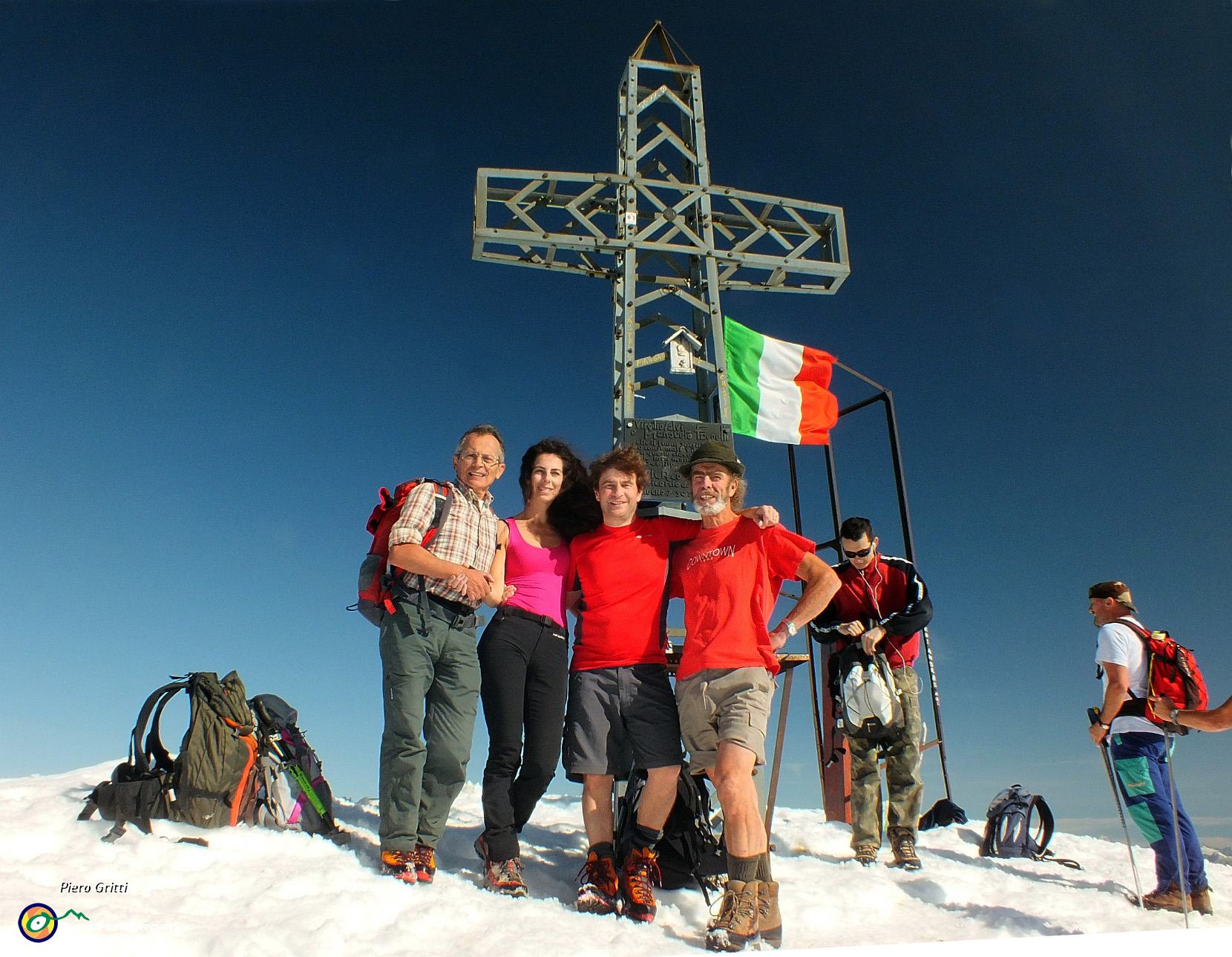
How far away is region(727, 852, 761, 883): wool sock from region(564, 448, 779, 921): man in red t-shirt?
1.45 feet

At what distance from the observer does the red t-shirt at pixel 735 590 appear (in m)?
3.14

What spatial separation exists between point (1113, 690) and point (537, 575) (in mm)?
2930

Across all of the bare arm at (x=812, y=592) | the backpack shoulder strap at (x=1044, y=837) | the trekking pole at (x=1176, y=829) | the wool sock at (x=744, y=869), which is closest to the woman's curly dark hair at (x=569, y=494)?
the bare arm at (x=812, y=592)

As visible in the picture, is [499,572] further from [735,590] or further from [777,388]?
[777,388]

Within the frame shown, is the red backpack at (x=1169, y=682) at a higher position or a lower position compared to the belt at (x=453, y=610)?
lower

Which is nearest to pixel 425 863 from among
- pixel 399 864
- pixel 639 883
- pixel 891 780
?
pixel 399 864

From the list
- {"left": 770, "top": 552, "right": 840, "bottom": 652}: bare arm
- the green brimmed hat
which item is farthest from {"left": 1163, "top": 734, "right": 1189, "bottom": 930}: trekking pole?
the green brimmed hat

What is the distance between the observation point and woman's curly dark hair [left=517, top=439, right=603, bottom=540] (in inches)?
144

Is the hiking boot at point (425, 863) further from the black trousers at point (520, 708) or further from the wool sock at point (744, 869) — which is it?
the wool sock at point (744, 869)

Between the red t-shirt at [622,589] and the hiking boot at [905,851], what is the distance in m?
1.89

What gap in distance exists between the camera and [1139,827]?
3.71 meters

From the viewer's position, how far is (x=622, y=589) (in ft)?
11.1

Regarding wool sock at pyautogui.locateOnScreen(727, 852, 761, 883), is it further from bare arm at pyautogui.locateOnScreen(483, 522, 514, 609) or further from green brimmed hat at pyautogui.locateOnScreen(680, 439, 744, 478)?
green brimmed hat at pyautogui.locateOnScreen(680, 439, 744, 478)

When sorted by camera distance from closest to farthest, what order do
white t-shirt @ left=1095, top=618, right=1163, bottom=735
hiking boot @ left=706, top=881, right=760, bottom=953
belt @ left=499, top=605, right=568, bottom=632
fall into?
hiking boot @ left=706, top=881, right=760, bottom=953, belt @ left=499, top=605, right=568, bottom=632, white t-shirt @ left=1095, top=618, right=1163, bottom=735
